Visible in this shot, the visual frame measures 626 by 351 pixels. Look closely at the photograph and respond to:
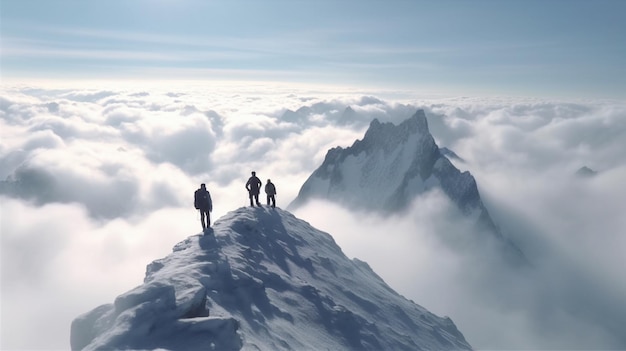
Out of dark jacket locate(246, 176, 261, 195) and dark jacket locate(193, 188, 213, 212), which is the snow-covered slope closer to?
dark jacket locate(193, 188, 213, 212)

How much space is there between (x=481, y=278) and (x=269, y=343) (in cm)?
18253

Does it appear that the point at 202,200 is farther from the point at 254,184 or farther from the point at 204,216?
the point at 254,184

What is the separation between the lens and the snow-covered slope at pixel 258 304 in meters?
20.0

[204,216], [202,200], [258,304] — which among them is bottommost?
[258,304]

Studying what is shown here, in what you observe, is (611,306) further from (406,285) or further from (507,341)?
(406,285)

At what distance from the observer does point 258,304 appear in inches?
1143

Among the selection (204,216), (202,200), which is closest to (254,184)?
(204,216)

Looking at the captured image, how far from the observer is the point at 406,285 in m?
163

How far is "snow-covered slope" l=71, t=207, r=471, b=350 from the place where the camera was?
20031mm

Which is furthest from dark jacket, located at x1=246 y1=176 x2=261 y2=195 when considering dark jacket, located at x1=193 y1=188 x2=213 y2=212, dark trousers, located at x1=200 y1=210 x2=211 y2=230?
dark jacket, located at x1=193 y1=188 x2=213 y2=212

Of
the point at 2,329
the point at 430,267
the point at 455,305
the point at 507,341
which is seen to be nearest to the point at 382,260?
the point at 430,267

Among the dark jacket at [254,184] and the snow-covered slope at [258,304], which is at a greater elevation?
the dark jacket at [254,184]

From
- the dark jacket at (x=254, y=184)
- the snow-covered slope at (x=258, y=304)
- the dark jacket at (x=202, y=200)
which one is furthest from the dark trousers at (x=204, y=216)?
the dark jacket at (x=254, y=184)

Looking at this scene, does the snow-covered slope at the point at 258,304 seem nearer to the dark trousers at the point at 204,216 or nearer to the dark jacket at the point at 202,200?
the dark trousers at the point at 204,216
